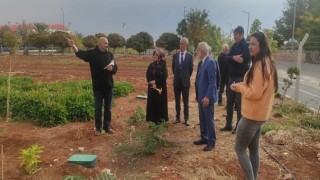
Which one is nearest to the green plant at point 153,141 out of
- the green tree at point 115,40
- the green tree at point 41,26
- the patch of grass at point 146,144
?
the patch of grass at point 146,144

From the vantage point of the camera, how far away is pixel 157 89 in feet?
24.1

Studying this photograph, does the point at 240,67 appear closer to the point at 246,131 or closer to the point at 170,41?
the point at 246,131

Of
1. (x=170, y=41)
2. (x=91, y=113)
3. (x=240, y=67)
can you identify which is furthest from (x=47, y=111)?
(x=170, y=41)

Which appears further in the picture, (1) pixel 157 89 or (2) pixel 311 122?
(2) pixel 311 122

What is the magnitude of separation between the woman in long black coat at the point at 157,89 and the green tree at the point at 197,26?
1348 inches

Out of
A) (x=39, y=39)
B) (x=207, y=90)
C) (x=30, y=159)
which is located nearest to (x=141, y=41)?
(x=39, y=39)

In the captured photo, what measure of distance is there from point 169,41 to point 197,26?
6601 mm

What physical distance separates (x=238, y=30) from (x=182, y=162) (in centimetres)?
259

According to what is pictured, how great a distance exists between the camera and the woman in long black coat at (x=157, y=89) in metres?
7.28

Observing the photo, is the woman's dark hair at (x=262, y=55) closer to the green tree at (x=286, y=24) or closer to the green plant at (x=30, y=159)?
the green plant at (x=30, y=159)

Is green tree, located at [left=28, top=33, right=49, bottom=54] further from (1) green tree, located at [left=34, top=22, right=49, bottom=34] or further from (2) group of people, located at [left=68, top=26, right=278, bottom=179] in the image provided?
(2) group of people, located at [left=68, top=26, right=278, bottom=179]

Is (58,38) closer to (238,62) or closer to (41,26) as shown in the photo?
(41,26)

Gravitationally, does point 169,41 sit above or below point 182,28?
below

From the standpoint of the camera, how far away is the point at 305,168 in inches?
218
